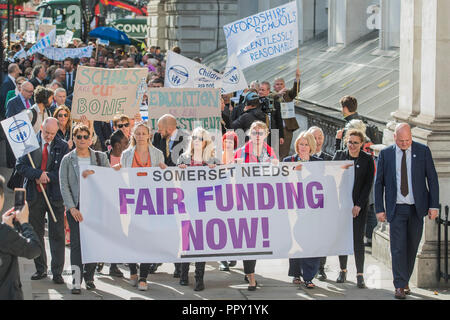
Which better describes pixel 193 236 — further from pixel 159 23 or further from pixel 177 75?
pixel 159 23

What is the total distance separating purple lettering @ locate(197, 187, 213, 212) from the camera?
941 cm

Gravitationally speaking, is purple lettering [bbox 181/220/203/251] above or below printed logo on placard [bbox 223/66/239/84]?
below

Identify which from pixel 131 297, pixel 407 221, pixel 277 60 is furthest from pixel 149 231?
pixel 277 60

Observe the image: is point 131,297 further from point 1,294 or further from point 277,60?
point 277,60

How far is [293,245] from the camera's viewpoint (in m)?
9.48

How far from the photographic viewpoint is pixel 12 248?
6348 mm

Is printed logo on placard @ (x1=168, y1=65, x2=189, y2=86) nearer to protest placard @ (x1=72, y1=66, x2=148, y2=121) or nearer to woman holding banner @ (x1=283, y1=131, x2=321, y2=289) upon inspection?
protest placard @ (x1=72, y1=66, x2=148, y2=121)

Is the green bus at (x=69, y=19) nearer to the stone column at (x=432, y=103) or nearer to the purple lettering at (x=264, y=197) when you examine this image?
the stone column at (x=432, y=103)

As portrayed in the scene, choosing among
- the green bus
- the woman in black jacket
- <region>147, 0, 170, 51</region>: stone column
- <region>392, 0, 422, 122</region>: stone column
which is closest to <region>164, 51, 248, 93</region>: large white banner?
<region>392, 0, 422, 122</region>: stone column

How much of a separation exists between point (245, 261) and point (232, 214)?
1.59 feet

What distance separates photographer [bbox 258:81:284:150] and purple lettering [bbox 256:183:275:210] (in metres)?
4.63

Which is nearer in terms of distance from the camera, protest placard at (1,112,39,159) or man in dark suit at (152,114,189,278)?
protest placard at (1,112,39,159)

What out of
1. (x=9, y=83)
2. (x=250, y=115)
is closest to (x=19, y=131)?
(x=250, y=115)

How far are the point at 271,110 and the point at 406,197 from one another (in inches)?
214
